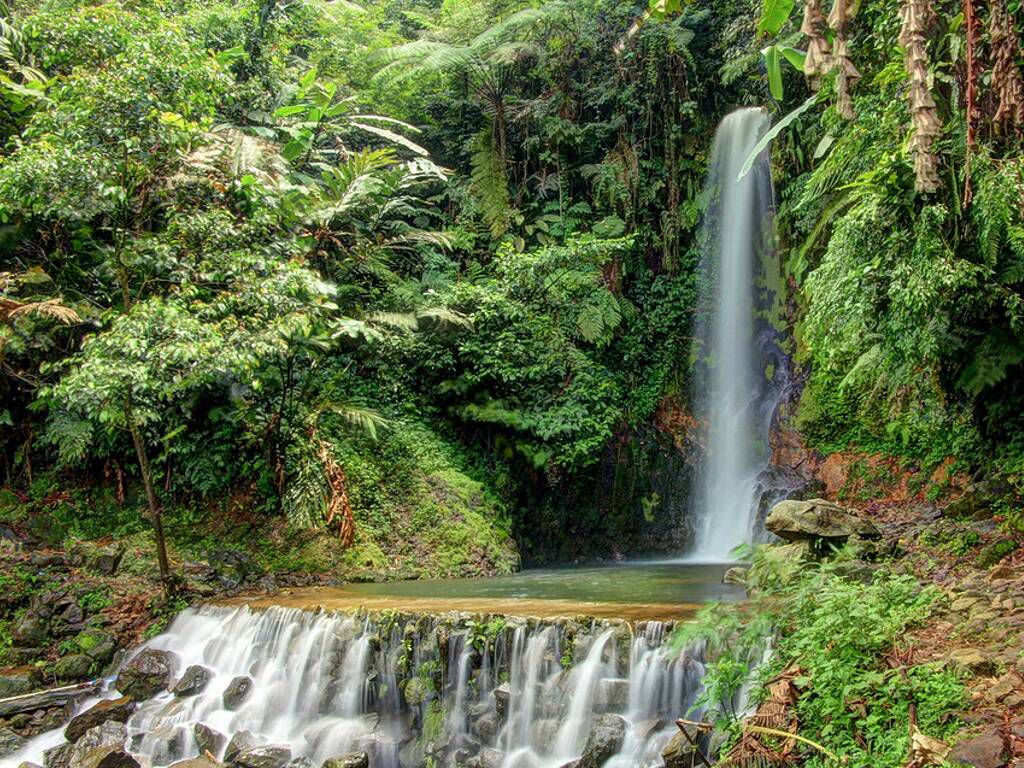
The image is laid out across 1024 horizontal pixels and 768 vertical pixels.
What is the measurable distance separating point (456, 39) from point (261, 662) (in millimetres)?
13503

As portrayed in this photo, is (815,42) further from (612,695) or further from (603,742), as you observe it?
(612,695)

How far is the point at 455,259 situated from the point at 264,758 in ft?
33.4

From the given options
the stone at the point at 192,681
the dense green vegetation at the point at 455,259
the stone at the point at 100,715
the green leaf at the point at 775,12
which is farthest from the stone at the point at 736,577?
the green leaf at the point at 775,12

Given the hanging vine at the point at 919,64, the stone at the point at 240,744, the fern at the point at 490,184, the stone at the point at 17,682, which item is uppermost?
the fern at the point at 490,184

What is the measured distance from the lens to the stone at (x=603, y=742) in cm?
504

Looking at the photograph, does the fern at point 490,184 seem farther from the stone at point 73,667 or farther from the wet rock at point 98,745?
the wet rock at point 98,745

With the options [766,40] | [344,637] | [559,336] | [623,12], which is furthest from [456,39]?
[344,637]

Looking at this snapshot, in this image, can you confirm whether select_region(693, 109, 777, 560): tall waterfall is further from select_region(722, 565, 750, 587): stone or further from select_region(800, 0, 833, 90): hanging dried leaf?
select_region(800, 0, 833, 90): hanging dried leaf

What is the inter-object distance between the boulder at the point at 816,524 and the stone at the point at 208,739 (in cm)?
526

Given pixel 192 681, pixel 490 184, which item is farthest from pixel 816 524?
pixel 490 184

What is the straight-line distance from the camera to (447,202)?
15.7 metres

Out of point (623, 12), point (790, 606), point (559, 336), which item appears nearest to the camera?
point (790, 606)

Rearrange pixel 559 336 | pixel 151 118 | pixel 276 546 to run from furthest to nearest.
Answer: pixel 559 336, pixel 276 546, pixel 151 118

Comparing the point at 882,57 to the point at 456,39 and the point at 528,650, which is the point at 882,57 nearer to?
the point at 528,650
